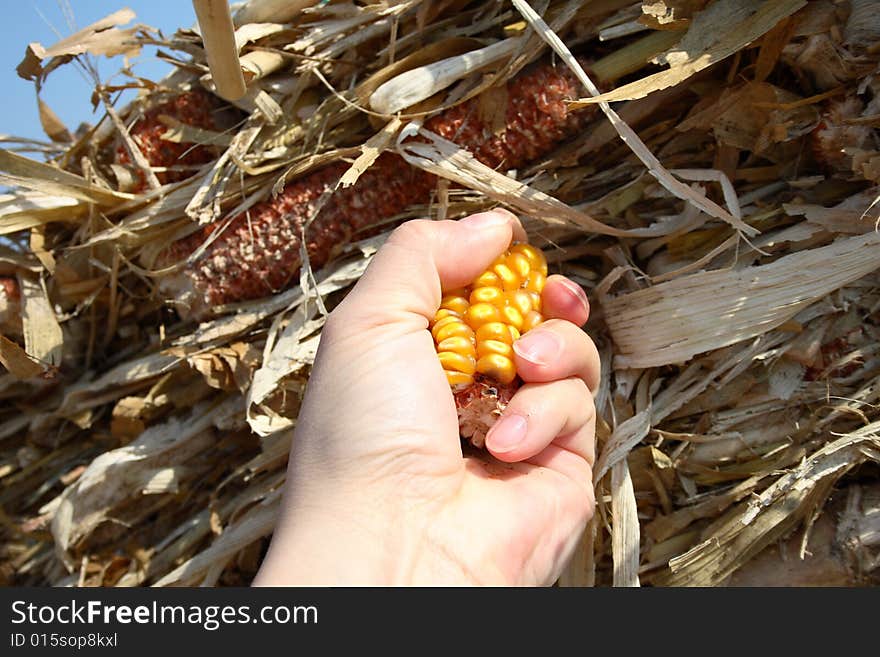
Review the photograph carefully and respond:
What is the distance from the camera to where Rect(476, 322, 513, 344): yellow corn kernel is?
1.31 m

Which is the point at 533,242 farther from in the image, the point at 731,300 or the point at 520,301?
the point at 731,300

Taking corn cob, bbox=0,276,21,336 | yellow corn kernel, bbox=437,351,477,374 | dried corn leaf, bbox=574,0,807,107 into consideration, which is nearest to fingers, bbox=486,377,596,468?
yellow corn kernel, bbox=437,351,477,374

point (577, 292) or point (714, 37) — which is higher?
point (714, 37)

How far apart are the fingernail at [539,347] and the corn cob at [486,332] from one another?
29 mm

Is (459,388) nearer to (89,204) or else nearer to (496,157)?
(496,157)

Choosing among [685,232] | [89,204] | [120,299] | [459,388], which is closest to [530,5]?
[685,232]

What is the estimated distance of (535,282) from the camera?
1.48 meters

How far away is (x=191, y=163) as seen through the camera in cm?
203

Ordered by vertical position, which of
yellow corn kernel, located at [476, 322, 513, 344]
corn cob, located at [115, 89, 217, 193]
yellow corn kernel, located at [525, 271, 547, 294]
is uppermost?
corn cob, located at [115, 89, 217, 193]

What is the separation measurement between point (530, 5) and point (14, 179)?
4.98 feet

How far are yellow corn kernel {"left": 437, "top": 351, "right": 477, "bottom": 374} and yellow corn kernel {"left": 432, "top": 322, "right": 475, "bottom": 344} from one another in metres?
0.04

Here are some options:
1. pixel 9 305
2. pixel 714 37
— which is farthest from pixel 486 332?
pixel 9 305

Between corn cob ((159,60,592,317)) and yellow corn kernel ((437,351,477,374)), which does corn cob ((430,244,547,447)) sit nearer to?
yellow corn kernel ((437,351,477,374))

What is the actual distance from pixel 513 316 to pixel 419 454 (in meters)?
0.36
